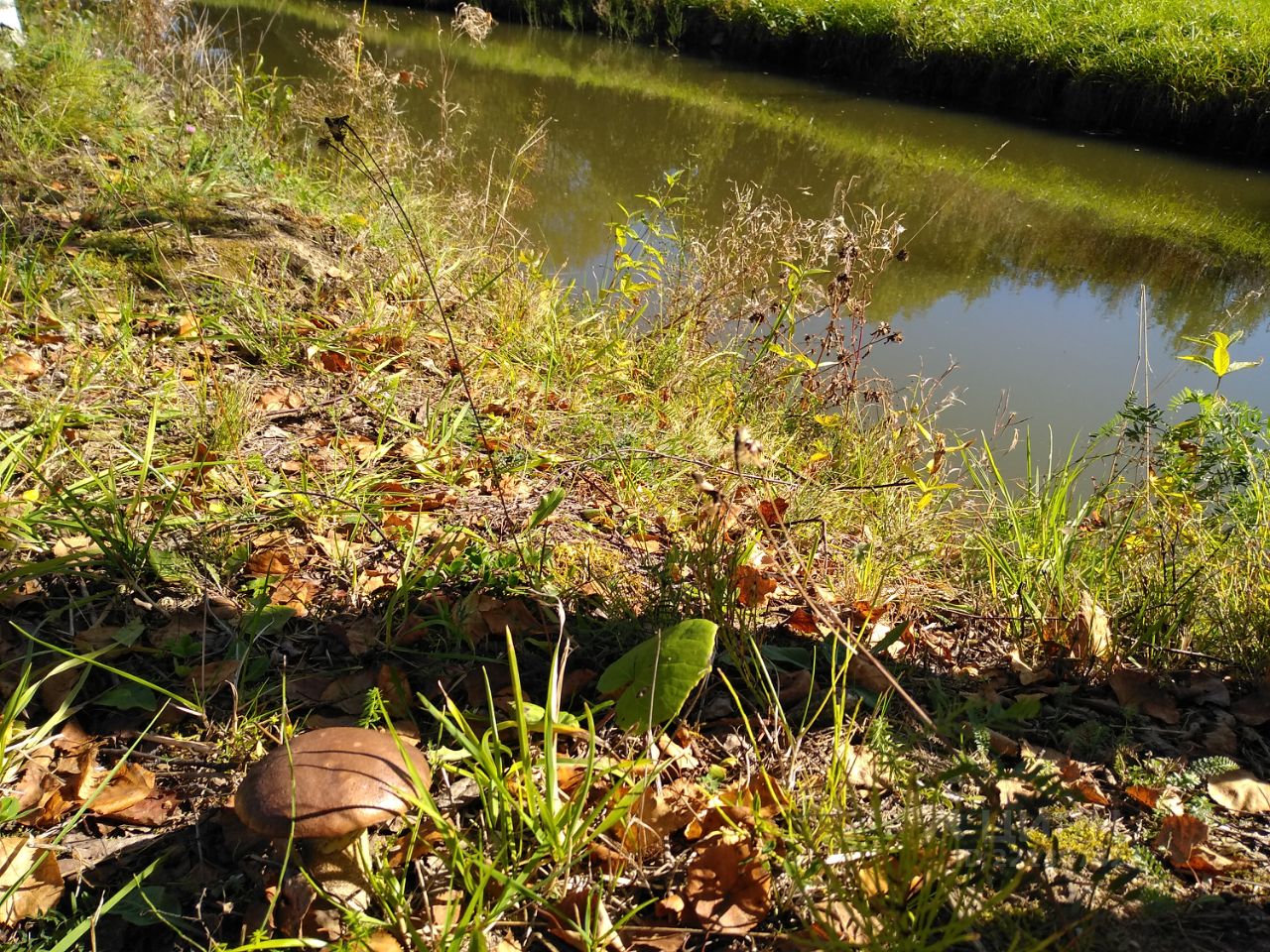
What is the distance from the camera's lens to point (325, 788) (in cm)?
104

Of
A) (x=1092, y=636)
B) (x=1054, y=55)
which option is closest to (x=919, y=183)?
(x=1054, y=55)

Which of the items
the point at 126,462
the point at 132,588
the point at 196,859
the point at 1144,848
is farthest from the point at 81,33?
the point at 1144,848

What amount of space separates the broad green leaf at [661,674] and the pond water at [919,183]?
2.42 m

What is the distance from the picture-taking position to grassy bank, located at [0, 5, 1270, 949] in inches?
46.7

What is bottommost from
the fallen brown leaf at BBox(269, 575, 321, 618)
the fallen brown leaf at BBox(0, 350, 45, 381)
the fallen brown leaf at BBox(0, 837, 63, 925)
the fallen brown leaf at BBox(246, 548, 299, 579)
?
the fallen brown leaf at BBox(0, 837, 63, 925)

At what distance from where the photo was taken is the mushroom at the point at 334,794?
1.02m

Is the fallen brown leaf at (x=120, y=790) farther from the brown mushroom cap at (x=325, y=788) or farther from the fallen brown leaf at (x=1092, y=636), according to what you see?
the fallen brown leaf at (x=1092, y=636)

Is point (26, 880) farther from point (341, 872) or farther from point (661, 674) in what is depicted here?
point (661, 674)

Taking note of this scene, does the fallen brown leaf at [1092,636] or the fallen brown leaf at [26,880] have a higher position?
the fallen brown leaf at [1092,636]

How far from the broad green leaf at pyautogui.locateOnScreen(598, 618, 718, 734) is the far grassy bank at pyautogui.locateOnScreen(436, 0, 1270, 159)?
1252 cm

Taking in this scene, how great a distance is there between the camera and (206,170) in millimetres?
3676

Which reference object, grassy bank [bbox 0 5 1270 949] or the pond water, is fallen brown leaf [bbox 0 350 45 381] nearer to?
grassy bank [bbox 0 5 1270 949]

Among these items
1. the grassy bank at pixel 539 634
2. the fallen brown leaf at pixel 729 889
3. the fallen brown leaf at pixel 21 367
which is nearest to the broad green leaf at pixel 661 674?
the grassy bank at pixel 539 634

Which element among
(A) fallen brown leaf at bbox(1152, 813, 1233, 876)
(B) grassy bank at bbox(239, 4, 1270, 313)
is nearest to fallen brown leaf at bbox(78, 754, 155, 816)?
(A) fallen brown leaf at bbox(1152, 813, 1233, 876)
